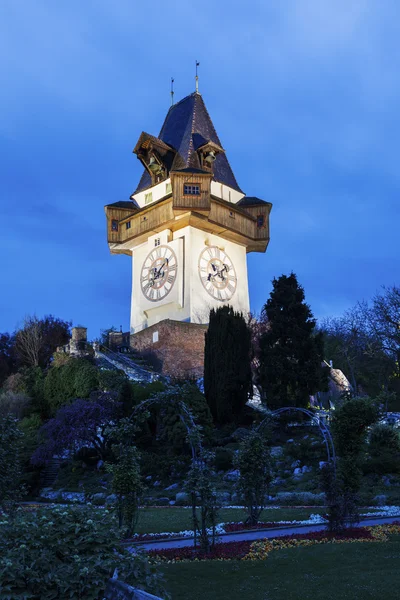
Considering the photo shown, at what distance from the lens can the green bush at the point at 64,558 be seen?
204 inches

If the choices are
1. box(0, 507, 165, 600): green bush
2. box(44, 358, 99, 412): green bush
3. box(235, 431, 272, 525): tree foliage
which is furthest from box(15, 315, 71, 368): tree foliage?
box(0, 507, 165, 600): green bush

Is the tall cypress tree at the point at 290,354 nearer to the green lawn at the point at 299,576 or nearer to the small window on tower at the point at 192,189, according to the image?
the small window on tower at the point at 192,189

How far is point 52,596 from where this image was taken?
520 cm

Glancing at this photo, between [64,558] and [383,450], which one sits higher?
[383,450]

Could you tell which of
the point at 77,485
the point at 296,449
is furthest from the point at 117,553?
the point at 77,485

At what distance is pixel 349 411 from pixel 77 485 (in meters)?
13.5

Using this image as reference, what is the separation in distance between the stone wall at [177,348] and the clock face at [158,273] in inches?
165

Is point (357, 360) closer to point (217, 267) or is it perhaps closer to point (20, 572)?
point (217, 267)

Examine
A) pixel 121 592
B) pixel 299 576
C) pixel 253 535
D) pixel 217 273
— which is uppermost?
pixel 217 273

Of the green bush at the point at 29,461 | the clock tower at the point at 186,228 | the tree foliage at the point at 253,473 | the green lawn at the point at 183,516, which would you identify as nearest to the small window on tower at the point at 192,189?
the clock tower at the point at 186,228

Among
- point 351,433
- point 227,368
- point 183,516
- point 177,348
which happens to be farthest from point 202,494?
point 177,348

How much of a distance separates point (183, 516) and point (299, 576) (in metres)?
8.35

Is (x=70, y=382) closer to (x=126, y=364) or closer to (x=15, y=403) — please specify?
(x=15, y=403)

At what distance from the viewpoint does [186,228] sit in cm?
4109
